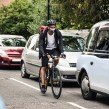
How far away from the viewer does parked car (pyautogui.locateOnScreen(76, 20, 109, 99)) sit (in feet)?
29.6

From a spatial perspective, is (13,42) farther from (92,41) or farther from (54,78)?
(92,41)

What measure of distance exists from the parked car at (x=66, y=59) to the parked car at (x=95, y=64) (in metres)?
2.05

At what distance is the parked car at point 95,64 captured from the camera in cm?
903

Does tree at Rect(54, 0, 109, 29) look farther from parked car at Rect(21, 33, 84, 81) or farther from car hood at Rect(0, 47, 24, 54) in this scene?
car hood at Rect(0, 47, 24, 54)

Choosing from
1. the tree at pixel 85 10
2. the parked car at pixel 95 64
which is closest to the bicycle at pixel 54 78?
the parked car at pixel 95 64

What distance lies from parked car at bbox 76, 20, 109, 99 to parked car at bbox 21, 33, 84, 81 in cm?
205

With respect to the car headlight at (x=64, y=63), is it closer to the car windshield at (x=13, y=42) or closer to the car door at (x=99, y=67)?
the car door at (x=99, y=67)

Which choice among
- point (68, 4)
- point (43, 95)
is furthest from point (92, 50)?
point (68, 4)

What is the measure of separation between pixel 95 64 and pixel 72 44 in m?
4.66

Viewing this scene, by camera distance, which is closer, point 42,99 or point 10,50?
point 42,99

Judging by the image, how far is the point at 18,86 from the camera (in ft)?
42.5

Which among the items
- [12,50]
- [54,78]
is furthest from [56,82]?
[12,50]

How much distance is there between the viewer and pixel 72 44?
46.2ft

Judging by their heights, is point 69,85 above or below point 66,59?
below
